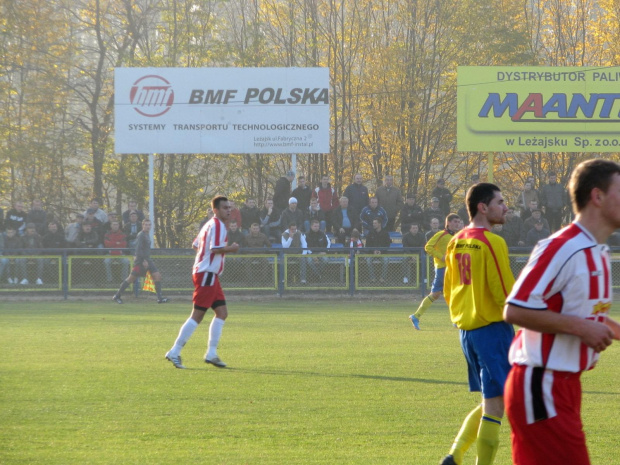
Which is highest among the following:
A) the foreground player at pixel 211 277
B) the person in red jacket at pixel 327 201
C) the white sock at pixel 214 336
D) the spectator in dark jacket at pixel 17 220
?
the person in red jacket at pixel 327 201

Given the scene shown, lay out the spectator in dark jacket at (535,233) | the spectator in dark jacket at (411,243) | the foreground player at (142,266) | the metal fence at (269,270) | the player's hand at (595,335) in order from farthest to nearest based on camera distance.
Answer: the spectator in dark jacket at (535,233) < the spectator in dark jacket at (411,243) < the metal fence at (269,270) < the foreground player at (142,266) < the player's hand at (595,335)

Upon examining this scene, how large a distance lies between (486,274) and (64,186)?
3015cm

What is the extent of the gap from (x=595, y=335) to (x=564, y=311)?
18 centimetres

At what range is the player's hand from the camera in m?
3.52

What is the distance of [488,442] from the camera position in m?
5.58

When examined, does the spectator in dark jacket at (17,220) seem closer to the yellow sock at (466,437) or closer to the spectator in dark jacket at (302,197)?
the spectator in dark jacket at (302,197)

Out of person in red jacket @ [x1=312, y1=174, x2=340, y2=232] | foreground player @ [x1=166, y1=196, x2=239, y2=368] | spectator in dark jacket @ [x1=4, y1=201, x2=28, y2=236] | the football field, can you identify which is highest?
person in red jacket @ [x1=312, y1=174, x2=340, y2=232]

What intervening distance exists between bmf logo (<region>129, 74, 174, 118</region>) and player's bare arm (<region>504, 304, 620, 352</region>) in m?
26.2

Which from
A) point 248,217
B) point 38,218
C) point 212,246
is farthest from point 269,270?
point 212,246

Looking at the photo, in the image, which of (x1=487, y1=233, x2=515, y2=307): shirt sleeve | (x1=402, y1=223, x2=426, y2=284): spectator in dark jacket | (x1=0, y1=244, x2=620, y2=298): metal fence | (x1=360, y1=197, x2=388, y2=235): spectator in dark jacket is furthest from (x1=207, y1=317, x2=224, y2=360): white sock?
(x1=360, y1=197, x2=388, y2=235): spectator in dark jacket

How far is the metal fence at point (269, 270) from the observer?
926 inches

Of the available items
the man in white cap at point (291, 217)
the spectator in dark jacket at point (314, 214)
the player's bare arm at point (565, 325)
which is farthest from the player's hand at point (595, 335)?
the spectator in dark jacket at point (314, 214)

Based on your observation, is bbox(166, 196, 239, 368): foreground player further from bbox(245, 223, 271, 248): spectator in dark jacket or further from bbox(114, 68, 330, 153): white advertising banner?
bbox(114, 68, 330, 153): white advertising banner

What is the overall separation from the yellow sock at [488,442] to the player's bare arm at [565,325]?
2.11 metres
